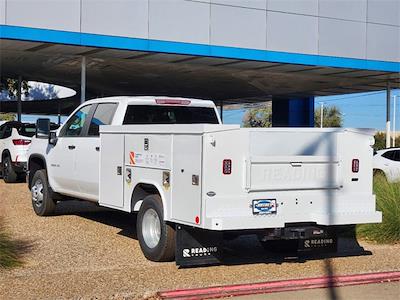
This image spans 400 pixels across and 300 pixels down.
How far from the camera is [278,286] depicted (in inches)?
267

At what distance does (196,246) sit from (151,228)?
0.82m

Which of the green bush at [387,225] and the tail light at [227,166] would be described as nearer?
the tail light at [227,166]

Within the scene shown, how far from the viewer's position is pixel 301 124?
3319cm

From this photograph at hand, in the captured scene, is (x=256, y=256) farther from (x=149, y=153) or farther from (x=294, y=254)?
(x=149, y=153)

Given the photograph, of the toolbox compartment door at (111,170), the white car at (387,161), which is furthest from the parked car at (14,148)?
the white car at (387,161)

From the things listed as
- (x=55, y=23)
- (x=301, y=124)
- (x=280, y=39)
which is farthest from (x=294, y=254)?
(x=301, y=124)

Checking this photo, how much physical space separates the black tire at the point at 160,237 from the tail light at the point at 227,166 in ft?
3.61

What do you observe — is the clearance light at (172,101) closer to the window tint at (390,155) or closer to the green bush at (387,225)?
the green bush at (387,225)

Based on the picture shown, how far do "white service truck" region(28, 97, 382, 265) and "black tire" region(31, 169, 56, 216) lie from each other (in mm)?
2597

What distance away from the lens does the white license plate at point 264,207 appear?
696 centimetres

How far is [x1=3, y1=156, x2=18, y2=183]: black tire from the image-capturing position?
690 inches

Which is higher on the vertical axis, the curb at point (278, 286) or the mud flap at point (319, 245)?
the mud flap at point (319, 245)

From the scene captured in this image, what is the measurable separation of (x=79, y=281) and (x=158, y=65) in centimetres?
1528

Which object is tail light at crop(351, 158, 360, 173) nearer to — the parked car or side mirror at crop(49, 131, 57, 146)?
side mirror at crop(49, 131, 57, 146)
